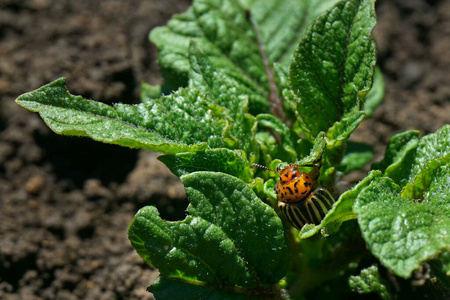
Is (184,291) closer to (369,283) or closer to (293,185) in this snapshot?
(293,185)

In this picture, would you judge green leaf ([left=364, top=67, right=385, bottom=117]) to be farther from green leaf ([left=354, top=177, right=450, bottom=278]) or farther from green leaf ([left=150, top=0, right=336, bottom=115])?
green leaf ([left=354, top=177, right=450, bottom=278])

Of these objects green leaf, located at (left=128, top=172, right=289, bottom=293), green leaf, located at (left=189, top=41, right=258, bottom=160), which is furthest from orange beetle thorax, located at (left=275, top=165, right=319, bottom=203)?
green leaf, located at (left=189, top=41, right=258, bottom=160)

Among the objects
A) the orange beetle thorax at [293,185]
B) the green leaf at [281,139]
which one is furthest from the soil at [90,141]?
the orange beetle thorax at [293,185]

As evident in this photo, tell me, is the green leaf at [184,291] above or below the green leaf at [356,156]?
below

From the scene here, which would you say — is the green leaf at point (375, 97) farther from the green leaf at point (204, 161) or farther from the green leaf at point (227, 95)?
the green leaf at point (204, 161)

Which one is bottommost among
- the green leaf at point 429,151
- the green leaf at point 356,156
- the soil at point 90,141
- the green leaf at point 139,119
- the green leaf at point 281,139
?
the green leaf at point 429,151
